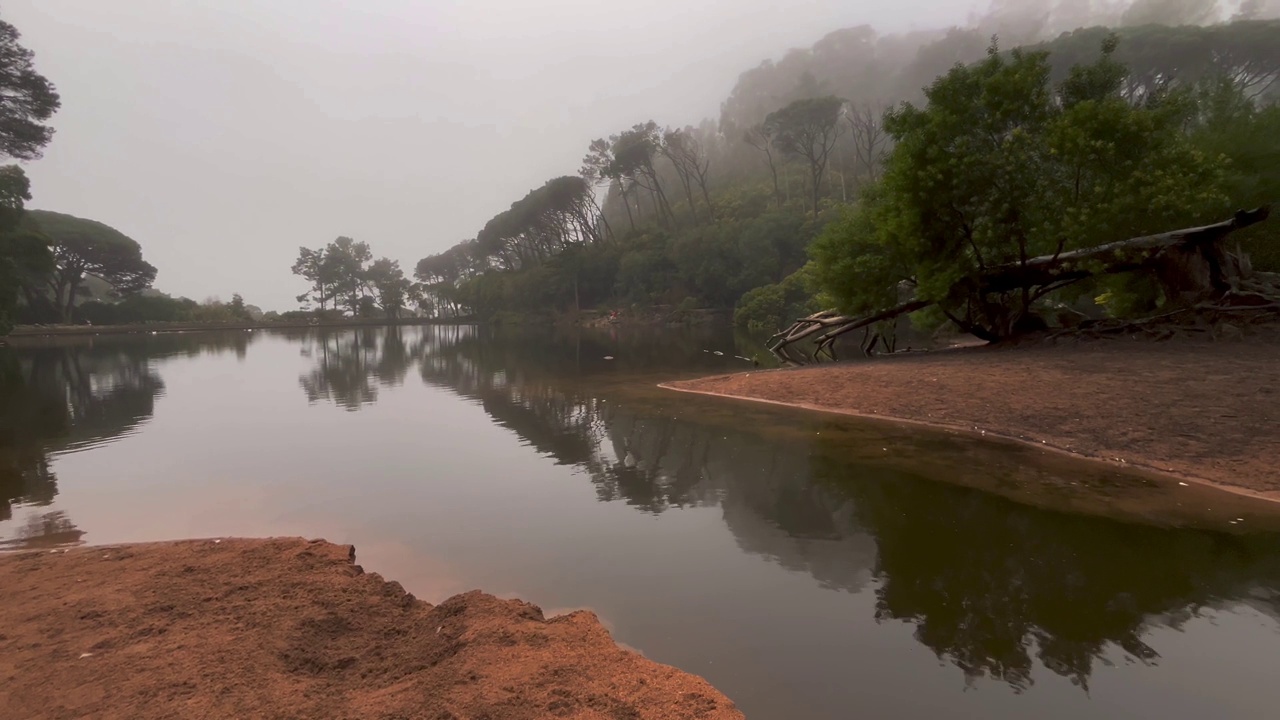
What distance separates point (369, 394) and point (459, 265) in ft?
358

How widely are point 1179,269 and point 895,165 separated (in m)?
6.79

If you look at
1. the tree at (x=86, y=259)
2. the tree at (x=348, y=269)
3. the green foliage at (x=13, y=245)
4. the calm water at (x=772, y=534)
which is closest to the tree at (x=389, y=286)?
the tree at (x=348, y=269)

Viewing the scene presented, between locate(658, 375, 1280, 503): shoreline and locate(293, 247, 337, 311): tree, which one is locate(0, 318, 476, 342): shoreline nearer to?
locate(293, 247, 337, 311): tree

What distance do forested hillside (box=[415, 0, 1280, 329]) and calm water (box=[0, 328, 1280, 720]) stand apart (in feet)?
24.8

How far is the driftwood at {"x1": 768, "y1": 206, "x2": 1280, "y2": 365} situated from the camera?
44.9 feet

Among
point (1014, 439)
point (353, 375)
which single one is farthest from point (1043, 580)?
point (353, 375)

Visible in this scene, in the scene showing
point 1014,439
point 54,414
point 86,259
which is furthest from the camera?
point 86,259

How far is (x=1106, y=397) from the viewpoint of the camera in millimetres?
10930

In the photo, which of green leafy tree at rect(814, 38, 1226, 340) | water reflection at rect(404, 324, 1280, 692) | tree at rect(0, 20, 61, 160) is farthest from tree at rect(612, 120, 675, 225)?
water reflection at rect(404, 324, 1280, 692)

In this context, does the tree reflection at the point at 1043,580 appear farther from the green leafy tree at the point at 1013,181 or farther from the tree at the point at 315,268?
the tree at the point at 315,268

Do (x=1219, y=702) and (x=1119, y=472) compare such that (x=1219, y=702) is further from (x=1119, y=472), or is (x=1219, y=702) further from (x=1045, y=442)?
(x=1045, y=442)

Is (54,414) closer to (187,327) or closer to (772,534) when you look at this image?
(772,534)

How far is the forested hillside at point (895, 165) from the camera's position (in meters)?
14.3

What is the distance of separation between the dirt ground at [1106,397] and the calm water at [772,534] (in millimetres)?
930
